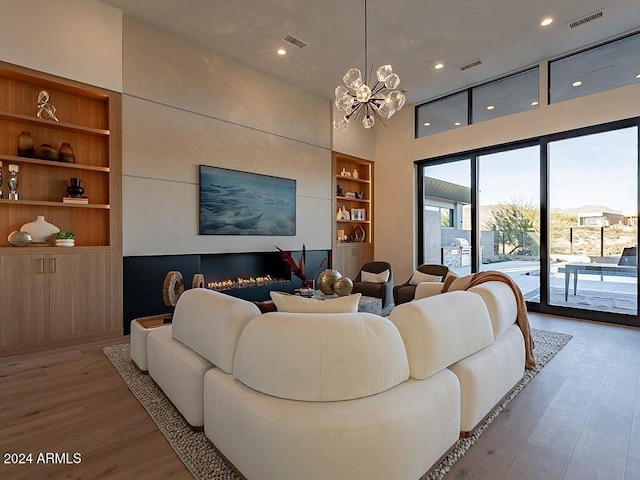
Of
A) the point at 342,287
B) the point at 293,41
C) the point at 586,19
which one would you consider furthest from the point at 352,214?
the point at 586,19

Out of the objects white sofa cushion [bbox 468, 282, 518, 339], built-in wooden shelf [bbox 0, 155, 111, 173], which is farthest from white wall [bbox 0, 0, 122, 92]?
white sofa cushion [bbox 468, 282, 518, 339]

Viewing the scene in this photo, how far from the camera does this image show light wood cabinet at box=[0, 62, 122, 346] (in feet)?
11.0

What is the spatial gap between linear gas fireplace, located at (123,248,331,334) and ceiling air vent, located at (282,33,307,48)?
3.16 meters

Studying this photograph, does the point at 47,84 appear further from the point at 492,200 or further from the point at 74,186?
the point at 492,200

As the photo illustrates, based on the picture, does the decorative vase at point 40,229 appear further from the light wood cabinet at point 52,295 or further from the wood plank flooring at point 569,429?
the wood plank flooring at point 569,429

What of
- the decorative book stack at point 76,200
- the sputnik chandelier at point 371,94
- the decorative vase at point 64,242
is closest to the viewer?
the sputnik chandelier at point 371,94

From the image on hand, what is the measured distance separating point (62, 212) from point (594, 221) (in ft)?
23.5

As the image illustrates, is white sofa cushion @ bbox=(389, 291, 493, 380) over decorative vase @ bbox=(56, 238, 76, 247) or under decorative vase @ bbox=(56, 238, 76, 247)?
under

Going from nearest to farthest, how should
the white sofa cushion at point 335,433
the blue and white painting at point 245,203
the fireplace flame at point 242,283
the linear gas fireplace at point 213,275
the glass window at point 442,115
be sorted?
the white sofa cushion at point 335,433 → the linear gas fireplace at point 213,275 → the blue and white painting at point 245,203 → the fireplace flame at point 242,283 → the glass window at point 442,115

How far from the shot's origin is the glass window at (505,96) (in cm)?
528

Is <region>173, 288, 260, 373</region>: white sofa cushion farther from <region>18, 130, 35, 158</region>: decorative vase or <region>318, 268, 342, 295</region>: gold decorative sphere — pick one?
<region>18, 130, 35, 158</region>: decorative vase

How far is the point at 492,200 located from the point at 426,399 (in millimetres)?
5224

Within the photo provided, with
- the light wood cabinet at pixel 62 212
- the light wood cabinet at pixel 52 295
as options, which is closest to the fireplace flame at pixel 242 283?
the light wood cabinet at pixel 62 212

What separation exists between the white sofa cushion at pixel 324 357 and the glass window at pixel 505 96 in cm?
557
